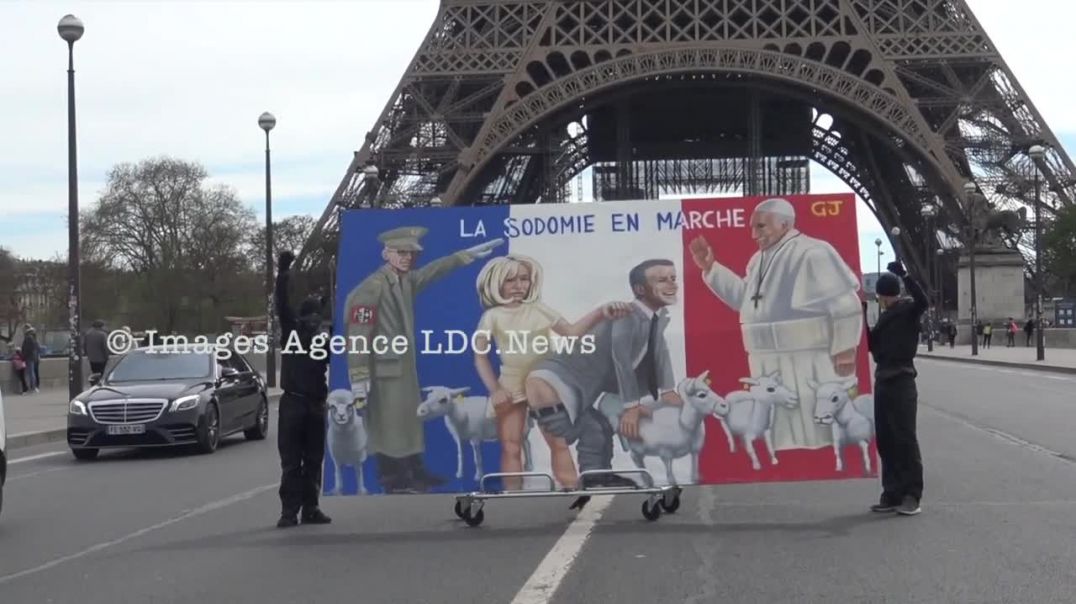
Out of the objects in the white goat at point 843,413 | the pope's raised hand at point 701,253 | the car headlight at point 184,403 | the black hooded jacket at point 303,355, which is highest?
the pope's raised hand at point 701,253

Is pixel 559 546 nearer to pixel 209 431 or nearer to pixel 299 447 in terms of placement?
pixel 299 447

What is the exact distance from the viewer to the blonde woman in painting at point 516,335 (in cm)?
938

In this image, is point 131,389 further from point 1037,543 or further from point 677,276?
point 1037,543

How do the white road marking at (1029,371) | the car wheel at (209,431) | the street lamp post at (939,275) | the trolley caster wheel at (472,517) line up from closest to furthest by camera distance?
the trolley caster wheel at (472,517) → the car wheel at (209,431) → the white road marking at (1029,371) → the street lamp post at (939,275)

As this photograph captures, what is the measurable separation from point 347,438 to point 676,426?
2.27 metres

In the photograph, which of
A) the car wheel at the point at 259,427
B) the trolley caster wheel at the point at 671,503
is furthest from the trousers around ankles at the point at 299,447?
the car wheel at the point at 259,427

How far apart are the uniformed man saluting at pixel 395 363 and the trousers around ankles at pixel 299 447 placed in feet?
1.52

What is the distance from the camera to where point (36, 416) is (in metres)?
23.0

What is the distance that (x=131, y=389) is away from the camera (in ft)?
53.9

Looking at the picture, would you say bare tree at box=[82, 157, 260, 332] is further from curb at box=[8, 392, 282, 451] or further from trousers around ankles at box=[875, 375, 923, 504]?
trousers around ankles at box=[875, 375, 923, 504]

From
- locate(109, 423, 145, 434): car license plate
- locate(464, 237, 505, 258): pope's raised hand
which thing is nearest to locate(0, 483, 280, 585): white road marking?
locate(464, 237, 505, 258): pope's raised hand

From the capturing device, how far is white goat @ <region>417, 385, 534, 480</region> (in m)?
9.45

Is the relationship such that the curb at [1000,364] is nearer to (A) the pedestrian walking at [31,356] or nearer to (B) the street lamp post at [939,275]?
(B) the street lamp post at [939,275]

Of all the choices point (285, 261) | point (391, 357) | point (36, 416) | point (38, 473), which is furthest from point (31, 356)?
point (391, 357)
